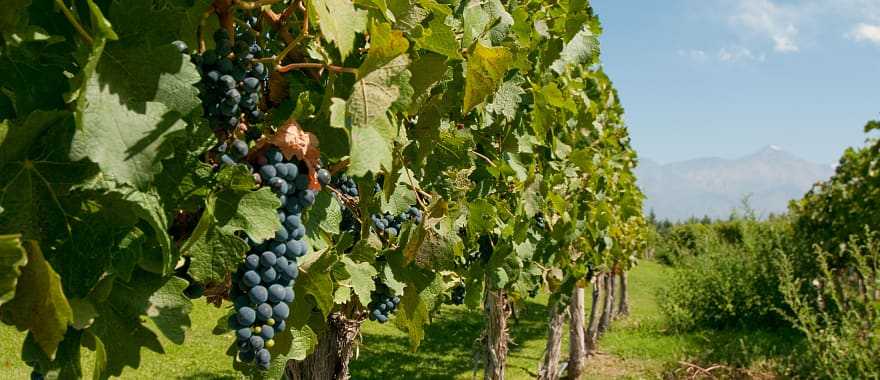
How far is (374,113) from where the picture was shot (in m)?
1.46

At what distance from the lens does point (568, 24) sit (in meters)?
3.15

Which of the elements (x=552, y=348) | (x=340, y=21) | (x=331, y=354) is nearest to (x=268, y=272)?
(x=340, y=21)

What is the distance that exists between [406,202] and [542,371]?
6.46 metres

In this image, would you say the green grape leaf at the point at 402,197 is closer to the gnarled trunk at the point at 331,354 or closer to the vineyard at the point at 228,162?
the vineyard at the point at 228,162

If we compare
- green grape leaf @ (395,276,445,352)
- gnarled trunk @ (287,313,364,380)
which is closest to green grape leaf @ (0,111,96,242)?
green grape leaf @ (395,276,445,352)

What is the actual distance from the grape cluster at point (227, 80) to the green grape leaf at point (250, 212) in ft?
0.58

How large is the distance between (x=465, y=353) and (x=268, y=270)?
11.9 meters

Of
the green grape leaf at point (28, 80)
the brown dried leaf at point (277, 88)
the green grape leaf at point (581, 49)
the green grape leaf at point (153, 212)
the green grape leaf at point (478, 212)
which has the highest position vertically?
the green grape leaf at point (581, 49)

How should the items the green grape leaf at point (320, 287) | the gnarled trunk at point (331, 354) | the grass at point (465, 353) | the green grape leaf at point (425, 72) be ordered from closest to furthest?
the green grape leaf at point (425, 72), the green grape leaf at point (320, 287), the gnarled trunk at point (331, 354), the grass at point (465, 353)

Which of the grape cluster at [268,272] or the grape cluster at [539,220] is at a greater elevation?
the grape cluster at [539,220]

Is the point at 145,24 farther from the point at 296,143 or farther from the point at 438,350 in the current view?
the point at 438,350

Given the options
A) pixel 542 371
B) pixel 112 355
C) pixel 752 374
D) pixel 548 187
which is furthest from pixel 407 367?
pixel 112 355

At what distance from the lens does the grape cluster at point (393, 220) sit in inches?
96.4

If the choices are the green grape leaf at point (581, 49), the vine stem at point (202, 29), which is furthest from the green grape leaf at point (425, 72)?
the green grape leaf at point (581, 49)
